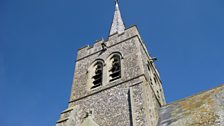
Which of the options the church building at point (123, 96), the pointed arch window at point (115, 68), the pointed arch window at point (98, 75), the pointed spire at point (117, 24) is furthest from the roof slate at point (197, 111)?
the pointed spire at point (117, 24)

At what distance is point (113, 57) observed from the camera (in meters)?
18.0

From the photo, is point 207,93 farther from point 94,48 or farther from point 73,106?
point 94,48

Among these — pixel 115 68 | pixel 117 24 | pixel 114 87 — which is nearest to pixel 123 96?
pixel 114 87

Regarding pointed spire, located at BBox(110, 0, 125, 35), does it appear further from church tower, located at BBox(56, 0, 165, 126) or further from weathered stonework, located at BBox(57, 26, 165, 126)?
weathered stonework, located at BBox(57, 26, 165, 126)

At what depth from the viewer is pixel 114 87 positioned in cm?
1510

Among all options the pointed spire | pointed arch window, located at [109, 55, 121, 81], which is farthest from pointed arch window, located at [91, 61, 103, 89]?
the pointed spire

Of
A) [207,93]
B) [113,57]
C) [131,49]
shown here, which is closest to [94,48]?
[113,57]

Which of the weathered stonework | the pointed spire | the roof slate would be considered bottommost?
the roof slate

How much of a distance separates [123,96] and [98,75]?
382cm

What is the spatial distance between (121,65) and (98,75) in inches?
74.0

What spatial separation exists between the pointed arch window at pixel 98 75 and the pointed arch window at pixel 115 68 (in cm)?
71

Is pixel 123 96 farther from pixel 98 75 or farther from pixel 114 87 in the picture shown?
pixel 98 75

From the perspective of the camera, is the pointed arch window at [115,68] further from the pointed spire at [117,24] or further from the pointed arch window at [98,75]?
the pointed spire at [117,24]

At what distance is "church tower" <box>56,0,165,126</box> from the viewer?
43.2 feet
